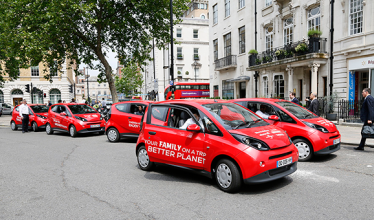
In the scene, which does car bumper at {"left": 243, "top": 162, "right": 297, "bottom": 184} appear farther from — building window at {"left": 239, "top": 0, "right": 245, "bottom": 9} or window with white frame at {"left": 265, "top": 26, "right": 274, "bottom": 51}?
building window at {"left": 239, "top": 0, "right": 245, "bottom": 9}

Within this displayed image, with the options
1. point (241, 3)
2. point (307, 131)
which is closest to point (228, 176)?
point (307, 131)

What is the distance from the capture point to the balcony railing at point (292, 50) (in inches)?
662

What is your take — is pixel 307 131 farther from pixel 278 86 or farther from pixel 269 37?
pixel 269 37

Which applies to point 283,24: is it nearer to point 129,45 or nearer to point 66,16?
point 129,45

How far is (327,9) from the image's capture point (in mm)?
16750

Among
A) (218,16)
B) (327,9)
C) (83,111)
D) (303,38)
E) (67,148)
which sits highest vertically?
(218,16)

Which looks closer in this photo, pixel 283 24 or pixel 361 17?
pixel 361 17

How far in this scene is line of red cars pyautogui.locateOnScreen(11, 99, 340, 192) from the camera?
450 cm

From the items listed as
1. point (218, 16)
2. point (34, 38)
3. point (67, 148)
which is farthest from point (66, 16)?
point (218, 16)

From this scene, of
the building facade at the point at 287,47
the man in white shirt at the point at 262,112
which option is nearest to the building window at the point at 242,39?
the building facade at the point at 287,47

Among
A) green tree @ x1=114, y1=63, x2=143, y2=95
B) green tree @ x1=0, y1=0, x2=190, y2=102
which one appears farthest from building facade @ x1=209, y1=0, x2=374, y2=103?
green tree @ x1=114, y1=63, x2=143, y2=95

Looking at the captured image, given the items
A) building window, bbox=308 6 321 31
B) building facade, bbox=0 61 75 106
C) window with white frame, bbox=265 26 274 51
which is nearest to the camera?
building window, bbox=308 6 321 31

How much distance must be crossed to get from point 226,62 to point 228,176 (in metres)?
23.7

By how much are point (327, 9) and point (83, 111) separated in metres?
15.2
